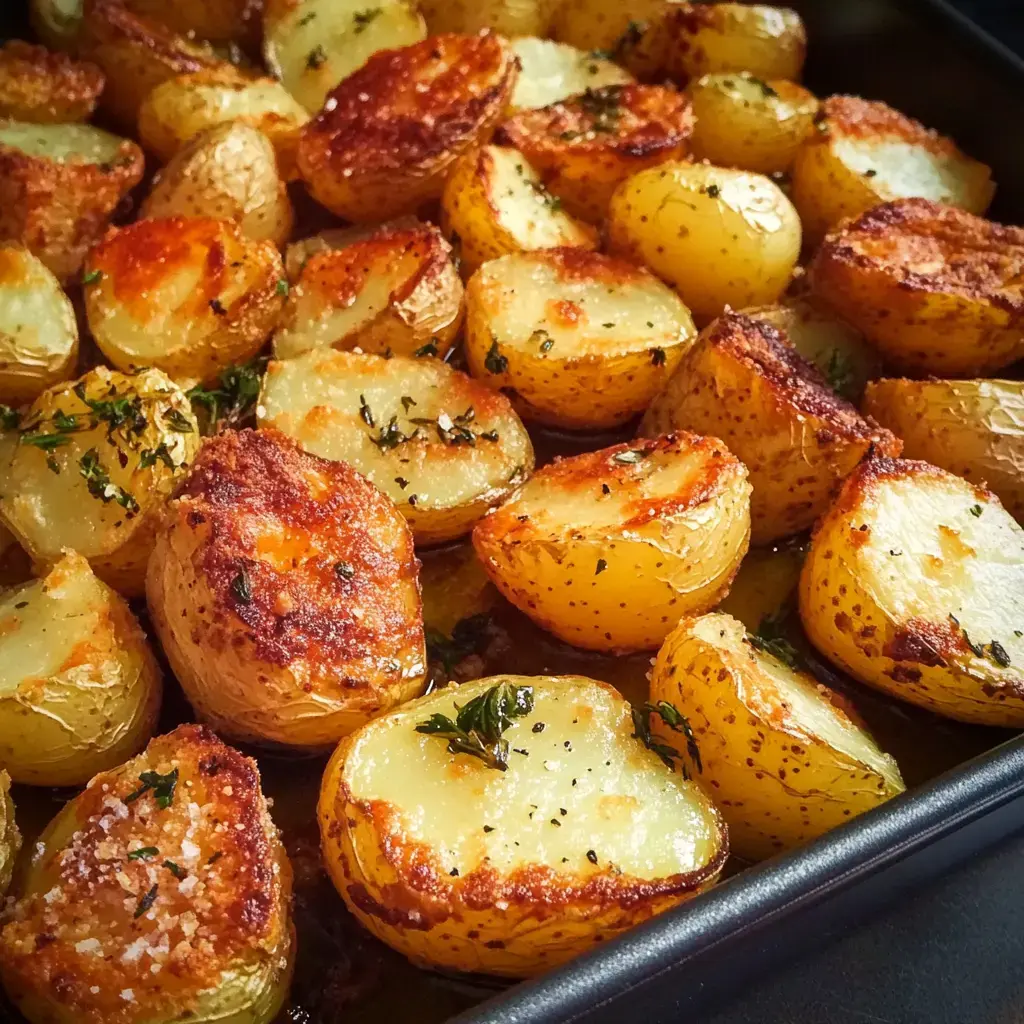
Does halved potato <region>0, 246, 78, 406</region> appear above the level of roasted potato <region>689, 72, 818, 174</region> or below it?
below

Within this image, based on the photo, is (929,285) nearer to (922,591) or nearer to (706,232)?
(706,232)

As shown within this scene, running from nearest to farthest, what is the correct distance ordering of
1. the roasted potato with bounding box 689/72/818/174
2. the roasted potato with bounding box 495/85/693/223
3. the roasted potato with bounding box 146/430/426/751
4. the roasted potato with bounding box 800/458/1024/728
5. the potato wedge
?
the roasted potato with bounding box 146/430/426/751
the roasted potato with bounding box 800/458/1024/728
the potato wedge
the roasted potato with bounding box 495/85/693/223
the roasted potato with bounding box 689/72/818/174

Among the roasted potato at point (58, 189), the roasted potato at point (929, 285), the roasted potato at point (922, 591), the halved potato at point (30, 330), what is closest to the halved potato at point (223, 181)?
the roasted potato at point (58, 189)

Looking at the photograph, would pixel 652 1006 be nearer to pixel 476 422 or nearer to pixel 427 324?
pixel 476 422

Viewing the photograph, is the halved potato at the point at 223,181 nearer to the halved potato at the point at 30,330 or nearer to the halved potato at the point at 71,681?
the halved potato at the point at 30,330

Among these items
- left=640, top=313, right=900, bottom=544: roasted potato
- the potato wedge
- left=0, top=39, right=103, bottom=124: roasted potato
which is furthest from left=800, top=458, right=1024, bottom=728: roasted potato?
left=0, top=39, right=103, bottom=124: roasted potato

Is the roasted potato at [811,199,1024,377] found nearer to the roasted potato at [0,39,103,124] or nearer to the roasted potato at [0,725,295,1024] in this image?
the roasted potato at [0,725,295,1024]
